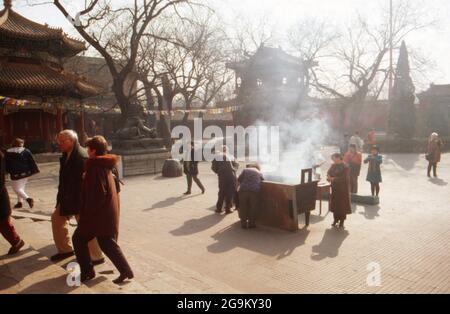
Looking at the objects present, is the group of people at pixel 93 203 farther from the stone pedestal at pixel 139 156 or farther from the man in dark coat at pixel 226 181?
the stone pedestal at pixel 139 156

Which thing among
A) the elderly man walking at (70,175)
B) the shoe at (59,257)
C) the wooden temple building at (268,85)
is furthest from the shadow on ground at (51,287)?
the wooden temple building at (268,85)

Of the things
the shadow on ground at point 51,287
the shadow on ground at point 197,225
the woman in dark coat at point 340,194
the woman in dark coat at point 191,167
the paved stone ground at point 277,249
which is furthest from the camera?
the woman in dark coat at point 191,167

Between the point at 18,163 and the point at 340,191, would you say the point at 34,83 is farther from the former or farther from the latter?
the point at 340,191

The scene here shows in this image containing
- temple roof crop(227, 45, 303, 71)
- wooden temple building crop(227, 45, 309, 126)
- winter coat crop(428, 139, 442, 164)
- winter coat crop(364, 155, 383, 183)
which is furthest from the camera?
temple roof crop(227, 45, 303, 71)

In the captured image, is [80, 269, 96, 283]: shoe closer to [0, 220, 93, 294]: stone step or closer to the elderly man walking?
[0, 220, 93, 294]: stone step

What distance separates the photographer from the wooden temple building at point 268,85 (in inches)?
1117

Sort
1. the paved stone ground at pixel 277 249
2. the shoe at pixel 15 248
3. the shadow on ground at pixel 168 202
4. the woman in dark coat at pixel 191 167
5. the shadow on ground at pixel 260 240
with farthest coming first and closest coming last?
the woman in dark coat at pixel 191 167
the shadow on ground at pixel 168 202
the shadow on ground at pixel 260 240
the shoe at pixel 15 248
the paved stone ground at pixel 277 249

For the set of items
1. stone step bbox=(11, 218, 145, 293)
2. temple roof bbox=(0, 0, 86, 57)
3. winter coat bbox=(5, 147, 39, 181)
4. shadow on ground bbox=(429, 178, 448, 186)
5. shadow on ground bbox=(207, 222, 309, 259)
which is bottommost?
shadow on ground bbox=(207, 222, 309, 259)

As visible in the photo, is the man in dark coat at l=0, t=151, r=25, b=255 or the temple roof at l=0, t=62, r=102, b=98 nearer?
the man in dark coat at l=0, t=151, r=25, b=255

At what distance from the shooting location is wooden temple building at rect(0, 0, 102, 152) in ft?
56.7

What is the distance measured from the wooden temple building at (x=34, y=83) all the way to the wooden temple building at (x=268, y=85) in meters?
12.7

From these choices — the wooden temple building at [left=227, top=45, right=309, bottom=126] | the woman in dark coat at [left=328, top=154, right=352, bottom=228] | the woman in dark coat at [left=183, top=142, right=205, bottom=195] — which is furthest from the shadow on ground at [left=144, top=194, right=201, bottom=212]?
the wooden temple building at [left=227, top=45, right=309, bottom=126]

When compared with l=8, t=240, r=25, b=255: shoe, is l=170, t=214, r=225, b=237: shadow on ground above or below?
below
